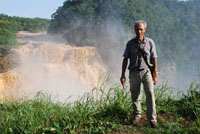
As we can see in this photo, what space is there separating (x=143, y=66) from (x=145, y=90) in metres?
0.30

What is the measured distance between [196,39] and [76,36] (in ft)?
42.4

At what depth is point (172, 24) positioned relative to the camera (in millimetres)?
23656

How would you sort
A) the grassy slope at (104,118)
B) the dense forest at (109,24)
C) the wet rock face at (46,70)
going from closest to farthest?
the grassy slope at (104,118)
the wet rock face at (46,70)
the dense forest at (109,24)

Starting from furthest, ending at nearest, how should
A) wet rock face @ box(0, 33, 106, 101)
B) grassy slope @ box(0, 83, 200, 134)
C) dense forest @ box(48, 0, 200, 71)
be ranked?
dense forest @ box(48, 0, 200, 71) → wet rock face @ box(0, 33, 106, 101) → grassy slope @ box(0, 83, 200, 134)

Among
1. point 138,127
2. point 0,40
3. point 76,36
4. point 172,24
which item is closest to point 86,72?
point 76,36

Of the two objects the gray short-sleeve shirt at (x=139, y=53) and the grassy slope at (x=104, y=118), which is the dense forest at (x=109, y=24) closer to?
the grassy slope at (x=104, y=118)

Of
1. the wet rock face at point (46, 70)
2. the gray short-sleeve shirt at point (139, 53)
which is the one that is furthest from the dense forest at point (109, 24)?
the gray short-sleeve shirt at point (139, 53)

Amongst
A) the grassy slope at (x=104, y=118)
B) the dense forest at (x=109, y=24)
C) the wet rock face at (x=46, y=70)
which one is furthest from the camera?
the dense forest at (x=109, y=24)

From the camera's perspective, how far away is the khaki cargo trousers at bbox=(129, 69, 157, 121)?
3.00 metres

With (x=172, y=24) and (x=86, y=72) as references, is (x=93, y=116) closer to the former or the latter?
(x=86, y=72)

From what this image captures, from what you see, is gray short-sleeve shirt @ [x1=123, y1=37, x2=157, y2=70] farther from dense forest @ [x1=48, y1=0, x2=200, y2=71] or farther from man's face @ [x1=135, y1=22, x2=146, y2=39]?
dense forest @ [x1=48, y1=0, x2=200, y2=71]

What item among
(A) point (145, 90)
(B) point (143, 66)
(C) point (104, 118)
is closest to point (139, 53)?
(B) point (143, 66)

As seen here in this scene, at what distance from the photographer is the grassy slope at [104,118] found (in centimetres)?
293

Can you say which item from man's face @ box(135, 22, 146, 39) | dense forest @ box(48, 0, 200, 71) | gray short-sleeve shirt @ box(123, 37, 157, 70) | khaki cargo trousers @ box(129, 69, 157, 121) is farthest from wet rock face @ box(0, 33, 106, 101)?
man's face @ box(135, 22, 146, 39)
